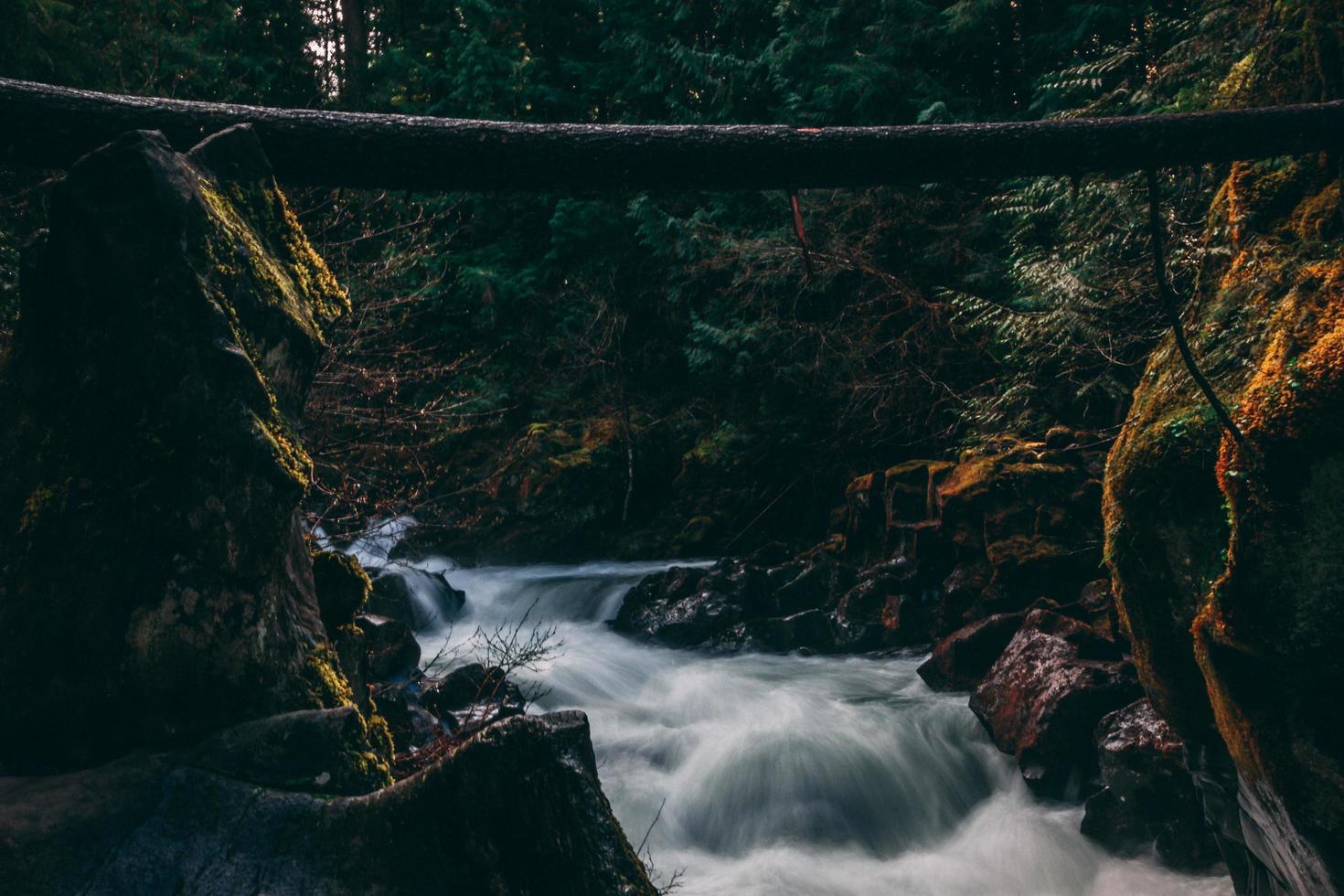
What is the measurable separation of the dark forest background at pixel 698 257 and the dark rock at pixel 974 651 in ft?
8.46

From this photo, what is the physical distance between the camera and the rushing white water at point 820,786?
689 centimetres

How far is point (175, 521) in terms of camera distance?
2.73m

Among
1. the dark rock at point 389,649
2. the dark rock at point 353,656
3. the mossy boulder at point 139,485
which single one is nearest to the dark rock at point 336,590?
the dark rock at point 353,656

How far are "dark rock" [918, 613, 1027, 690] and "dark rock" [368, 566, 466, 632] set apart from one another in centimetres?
674

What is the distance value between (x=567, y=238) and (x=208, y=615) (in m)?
17.0

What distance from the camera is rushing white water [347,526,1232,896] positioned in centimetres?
689

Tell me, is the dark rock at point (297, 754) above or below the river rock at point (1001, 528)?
above

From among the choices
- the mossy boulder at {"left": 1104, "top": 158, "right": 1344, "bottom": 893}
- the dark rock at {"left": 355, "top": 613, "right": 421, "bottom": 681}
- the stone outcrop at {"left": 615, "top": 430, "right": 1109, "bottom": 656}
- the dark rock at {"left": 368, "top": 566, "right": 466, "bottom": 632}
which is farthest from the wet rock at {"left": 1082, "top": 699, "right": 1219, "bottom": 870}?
the dark rock at {"left": 368, "top": 566, "right": 466, "bottom": 632}

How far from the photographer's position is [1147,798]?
6.54 meters

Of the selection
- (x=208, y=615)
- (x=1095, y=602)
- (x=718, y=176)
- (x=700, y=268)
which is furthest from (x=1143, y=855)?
(x=700, y=268)

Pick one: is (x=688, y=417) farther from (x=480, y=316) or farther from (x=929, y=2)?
(x=929, y=2)

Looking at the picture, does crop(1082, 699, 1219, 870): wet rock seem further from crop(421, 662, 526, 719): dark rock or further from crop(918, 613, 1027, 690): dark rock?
crop(421, 662, 526, 719): dark rock

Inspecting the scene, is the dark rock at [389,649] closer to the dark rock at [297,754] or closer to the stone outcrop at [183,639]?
the stone outcrop at [183,639]

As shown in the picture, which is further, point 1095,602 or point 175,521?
point 1095,602
